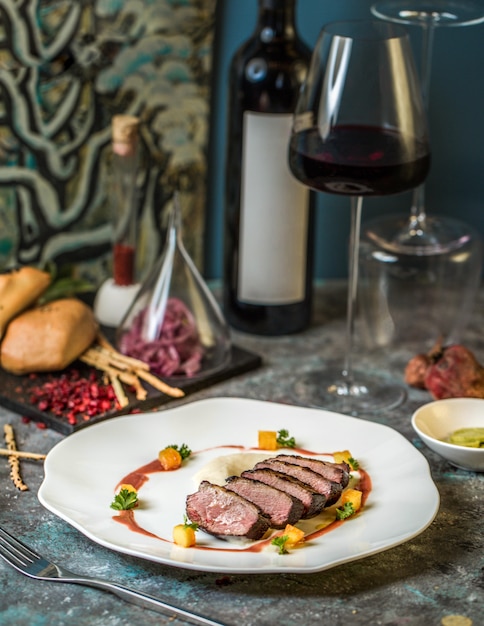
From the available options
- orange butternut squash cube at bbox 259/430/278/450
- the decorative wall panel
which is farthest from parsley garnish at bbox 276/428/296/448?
the decorative wall panel

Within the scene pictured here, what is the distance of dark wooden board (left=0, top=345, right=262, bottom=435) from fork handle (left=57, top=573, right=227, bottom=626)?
1.04ft

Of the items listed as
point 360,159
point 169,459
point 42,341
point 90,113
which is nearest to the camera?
point 169,459

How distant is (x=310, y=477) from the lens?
0.96 meters

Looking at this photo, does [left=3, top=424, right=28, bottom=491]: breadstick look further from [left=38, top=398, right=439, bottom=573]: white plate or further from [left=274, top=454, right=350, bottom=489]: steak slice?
[left=274, top=454, right=350, bottom=489]: steak slice

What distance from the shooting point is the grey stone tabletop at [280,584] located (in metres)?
0.86

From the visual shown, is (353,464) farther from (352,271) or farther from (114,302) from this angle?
(114,302)

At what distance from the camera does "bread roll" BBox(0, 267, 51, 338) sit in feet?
4.30

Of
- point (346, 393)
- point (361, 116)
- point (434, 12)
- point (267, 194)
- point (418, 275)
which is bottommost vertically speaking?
point (346, 393)

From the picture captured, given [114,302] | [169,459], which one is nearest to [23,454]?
[169,459]

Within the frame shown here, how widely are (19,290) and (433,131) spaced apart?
749 millimetres

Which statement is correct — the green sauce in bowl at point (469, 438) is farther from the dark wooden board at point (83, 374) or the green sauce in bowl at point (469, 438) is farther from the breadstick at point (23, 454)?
the breadstick at point (23, 454)

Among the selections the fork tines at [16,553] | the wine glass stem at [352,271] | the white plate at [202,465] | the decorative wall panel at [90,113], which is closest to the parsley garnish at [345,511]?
the white plate at [202,465]

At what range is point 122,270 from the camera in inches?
58.9

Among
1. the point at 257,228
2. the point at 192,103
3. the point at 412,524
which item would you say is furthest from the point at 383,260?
the point at 412,524
